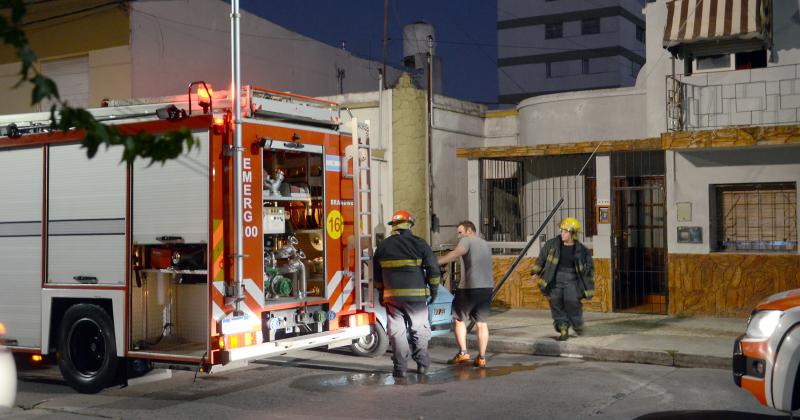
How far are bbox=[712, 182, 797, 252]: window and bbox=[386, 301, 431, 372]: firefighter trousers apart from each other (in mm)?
6656

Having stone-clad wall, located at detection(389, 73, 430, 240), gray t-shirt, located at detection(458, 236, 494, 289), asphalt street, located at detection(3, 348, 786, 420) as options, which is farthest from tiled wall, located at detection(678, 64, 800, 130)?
gray t-shirt, located at detection(458, 236, 494, 289)

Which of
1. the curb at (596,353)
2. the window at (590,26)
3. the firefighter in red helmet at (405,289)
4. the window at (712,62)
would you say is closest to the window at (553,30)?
the window at (590,26)

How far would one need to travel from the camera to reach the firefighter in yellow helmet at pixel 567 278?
38.8 ft

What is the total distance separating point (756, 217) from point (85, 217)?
33.4 feet

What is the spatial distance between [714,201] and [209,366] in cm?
925

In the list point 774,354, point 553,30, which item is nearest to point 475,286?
point 774,354

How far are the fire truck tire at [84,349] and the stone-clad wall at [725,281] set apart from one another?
9.02 m

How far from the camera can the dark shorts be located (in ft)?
34.0

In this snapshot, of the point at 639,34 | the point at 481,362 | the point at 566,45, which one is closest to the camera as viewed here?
the point at 481,362

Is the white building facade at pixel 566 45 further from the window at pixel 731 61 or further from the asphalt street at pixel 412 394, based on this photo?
the asphalt street at pixel 412 394

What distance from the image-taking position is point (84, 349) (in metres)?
9.39

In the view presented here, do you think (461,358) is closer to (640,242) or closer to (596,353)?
(596,353)


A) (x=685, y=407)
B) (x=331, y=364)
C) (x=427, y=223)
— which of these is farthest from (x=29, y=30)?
(x=685, y=407)

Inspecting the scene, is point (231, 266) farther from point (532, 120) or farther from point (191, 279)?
point (532, 120)
